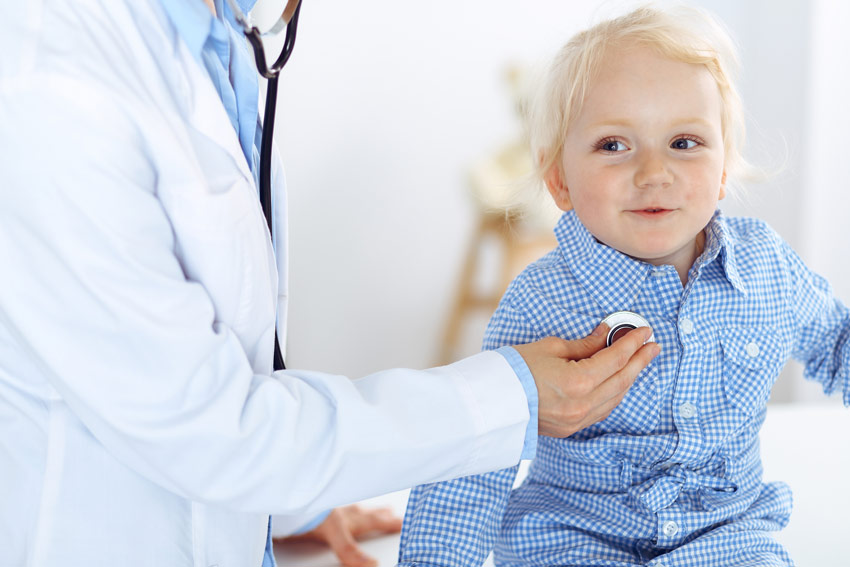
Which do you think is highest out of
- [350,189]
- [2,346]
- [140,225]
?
[140,225]

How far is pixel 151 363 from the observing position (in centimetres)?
70

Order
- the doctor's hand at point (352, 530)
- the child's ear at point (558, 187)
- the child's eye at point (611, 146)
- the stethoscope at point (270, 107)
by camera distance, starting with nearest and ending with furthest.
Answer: the stethoscope at point (270, 107)
the child's eye at point (611, 146)
the child's ear at point (558, 187)
the doctor's hand at point (352, 530)

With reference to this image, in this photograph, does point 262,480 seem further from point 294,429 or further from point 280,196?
point 280,196

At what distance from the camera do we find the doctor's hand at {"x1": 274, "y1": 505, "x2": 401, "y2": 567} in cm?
133

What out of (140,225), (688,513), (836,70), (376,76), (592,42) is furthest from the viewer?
(376,76)

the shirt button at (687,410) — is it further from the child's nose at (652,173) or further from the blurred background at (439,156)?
the blurred background at (439,156)

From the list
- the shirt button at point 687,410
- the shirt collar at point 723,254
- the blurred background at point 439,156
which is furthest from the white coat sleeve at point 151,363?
the blurred background at point 439,156

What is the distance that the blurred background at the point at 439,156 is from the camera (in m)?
2.93

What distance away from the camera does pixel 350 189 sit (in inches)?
129

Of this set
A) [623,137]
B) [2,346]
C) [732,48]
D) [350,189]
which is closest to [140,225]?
[2,346]

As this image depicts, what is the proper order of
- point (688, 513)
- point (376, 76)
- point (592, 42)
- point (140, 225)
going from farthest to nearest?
point (376, 76)
point (592, 42)
point (688, 513)
point (140, 225)

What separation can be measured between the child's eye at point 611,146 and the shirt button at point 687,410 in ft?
1.10

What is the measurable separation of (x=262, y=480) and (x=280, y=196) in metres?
0.42

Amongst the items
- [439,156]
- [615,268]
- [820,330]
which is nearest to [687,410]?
[615,268]
